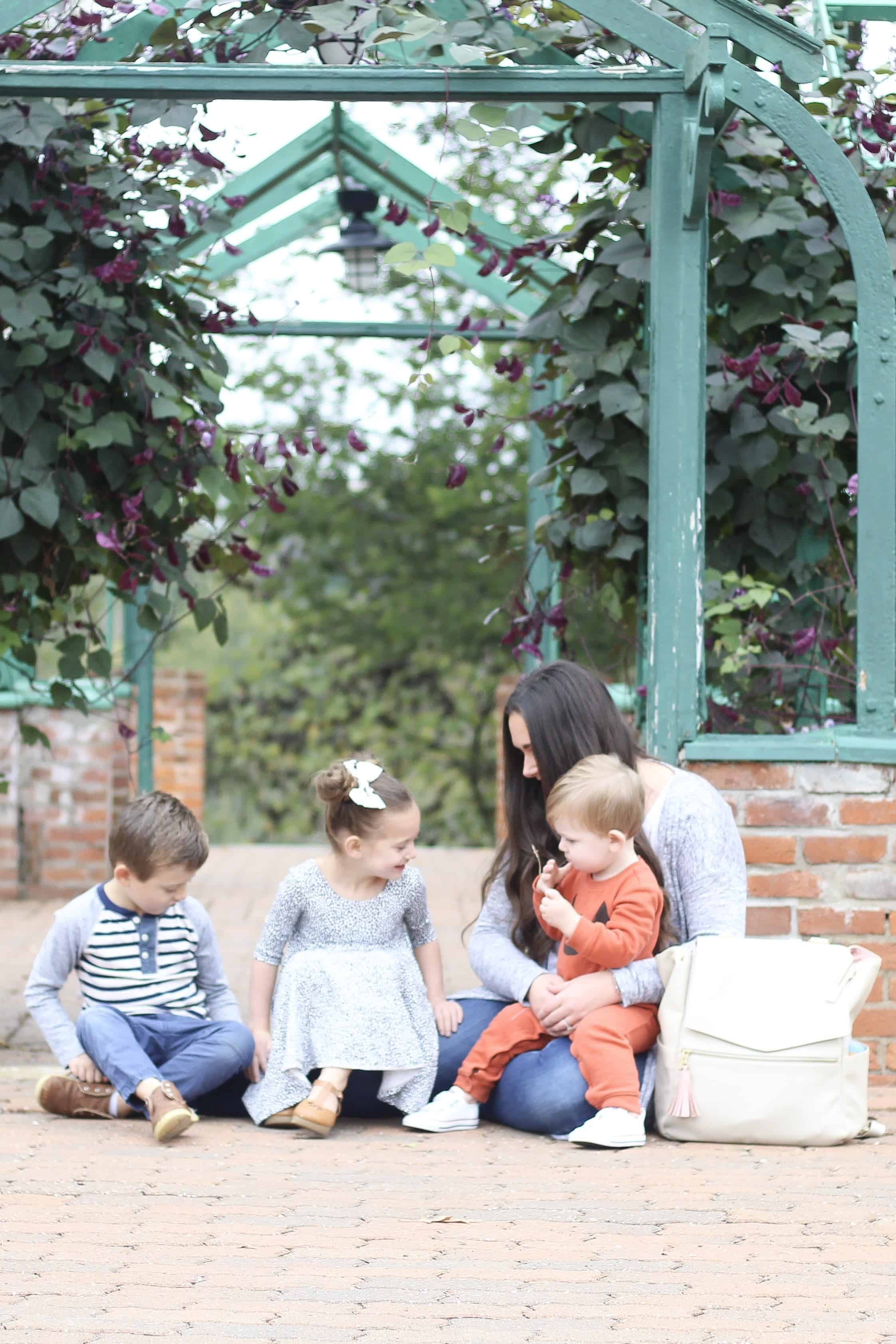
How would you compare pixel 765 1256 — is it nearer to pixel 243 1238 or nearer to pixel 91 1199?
pixel 243 1238

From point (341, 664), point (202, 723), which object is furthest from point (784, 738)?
point (341, 664)

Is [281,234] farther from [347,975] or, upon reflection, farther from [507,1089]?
[507,1089]

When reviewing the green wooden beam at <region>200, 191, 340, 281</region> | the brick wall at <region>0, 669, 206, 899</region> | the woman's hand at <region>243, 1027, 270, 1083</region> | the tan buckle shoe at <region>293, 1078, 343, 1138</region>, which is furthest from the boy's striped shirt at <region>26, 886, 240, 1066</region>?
the brick wall at <region>0, 669, 206, 899</region>

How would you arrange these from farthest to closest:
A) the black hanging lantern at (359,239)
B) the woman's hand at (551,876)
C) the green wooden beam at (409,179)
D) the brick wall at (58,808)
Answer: the brick wall at (58,808) < the black hanging lantern at (359,239) < the green wooden beam at (409,179) < the woman's hand at (551,876)

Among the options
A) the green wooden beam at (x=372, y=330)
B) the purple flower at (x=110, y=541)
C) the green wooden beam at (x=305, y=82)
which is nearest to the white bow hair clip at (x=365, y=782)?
the purple flower at (x=110, y=541)

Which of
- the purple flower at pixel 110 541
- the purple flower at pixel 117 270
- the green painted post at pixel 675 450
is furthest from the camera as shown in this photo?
the purple flower at pixel 110 541

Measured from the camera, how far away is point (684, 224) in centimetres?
433

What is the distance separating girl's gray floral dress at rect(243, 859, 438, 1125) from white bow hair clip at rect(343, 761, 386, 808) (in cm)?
28

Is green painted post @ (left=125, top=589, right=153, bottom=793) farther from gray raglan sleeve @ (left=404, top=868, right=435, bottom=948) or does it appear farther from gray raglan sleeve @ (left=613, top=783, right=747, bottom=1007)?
gray raglan sleeve @ (left=613, top=783, right=747, bottom=1007)

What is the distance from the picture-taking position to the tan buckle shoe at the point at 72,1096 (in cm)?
398

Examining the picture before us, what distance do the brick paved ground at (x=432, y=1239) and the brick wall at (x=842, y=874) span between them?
2.01 feet

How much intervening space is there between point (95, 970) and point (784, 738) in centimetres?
183

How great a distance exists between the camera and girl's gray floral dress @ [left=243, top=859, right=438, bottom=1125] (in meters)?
3.88

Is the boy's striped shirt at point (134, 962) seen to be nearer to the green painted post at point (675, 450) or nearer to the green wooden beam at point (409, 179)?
the green painted post at point (675, 450)
